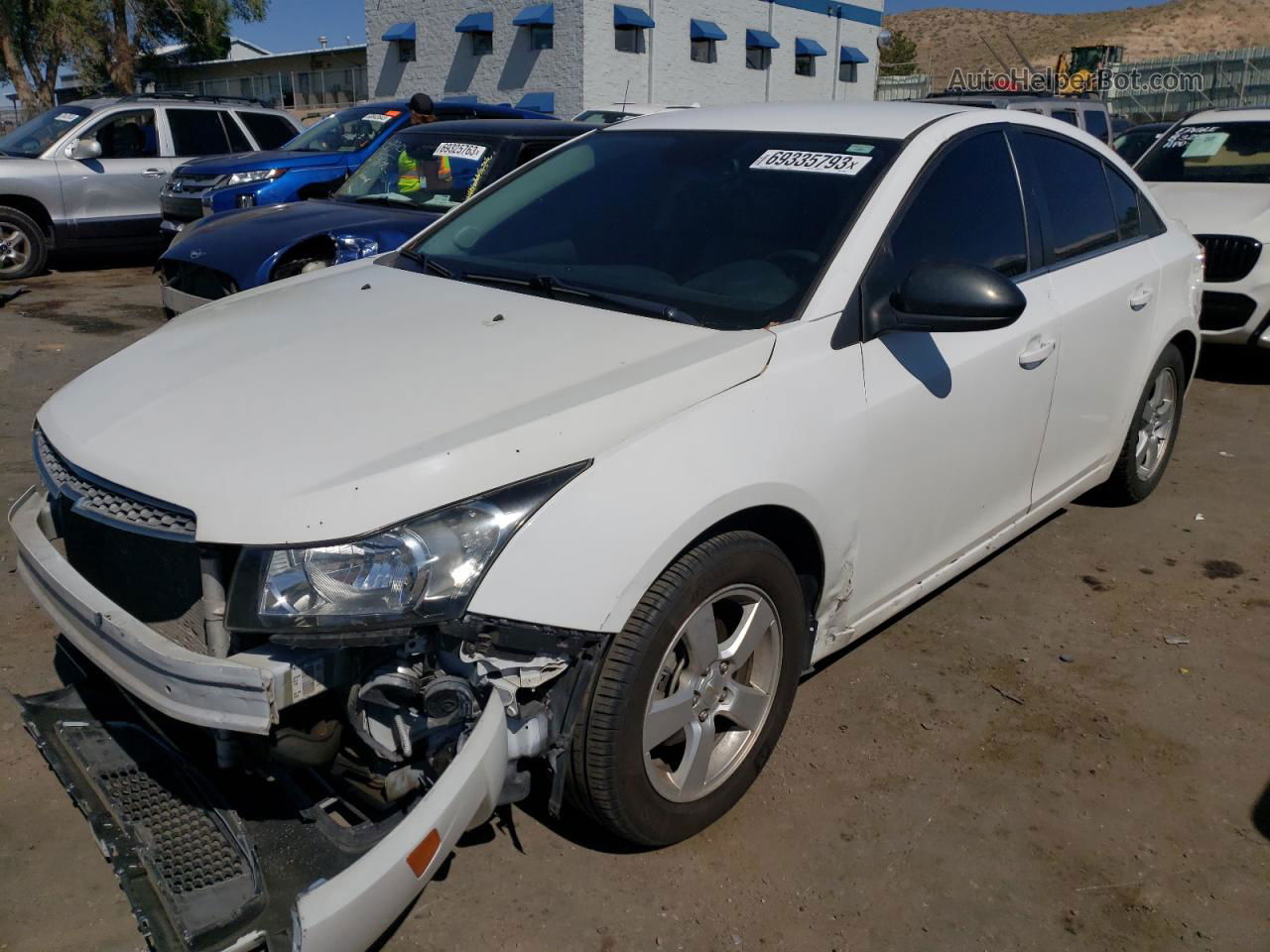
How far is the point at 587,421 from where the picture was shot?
2402 millimetres

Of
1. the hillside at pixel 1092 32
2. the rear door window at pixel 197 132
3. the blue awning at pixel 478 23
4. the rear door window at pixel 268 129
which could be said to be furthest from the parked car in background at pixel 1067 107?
the hillside at pixel 1092 32

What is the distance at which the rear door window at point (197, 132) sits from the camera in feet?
40.8

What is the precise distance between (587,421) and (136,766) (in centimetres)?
144

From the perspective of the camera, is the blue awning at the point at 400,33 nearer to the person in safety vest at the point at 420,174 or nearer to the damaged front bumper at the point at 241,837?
the person in safety vest at the point at 420,174

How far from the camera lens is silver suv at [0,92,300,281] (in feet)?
36.8

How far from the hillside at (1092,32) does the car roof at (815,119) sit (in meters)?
75.2

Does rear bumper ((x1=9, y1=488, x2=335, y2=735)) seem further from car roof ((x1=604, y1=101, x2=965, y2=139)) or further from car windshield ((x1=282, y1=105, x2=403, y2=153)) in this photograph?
car windshield ((x1=282, y1=105, x2=403, y2=153))

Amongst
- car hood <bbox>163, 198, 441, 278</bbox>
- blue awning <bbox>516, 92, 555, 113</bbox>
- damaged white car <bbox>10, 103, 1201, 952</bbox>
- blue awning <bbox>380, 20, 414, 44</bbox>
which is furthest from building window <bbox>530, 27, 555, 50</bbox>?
damaged white car <bbox>10, 103, 1201, 952</bbox>

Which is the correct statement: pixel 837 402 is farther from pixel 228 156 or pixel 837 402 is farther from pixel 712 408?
pixel 228 156

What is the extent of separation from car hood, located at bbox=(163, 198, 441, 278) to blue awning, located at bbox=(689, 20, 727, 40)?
27.8 m

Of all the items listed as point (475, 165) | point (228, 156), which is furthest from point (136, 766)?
point (228, 156)

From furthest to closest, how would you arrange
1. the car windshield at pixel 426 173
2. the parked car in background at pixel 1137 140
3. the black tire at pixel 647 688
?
the parked car in background at pixel 1137 140 → the car windshield at pixel 426 173 → the black tire at pixel 647 688

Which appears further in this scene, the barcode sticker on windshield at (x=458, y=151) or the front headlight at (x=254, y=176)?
the front headlight at (x=254, y=176)

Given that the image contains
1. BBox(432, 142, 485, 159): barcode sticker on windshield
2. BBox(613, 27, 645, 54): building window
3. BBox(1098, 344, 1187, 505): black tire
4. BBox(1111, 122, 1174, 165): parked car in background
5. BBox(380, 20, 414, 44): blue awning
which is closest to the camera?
BBox(1098, 344, 1187, 505): black tire
